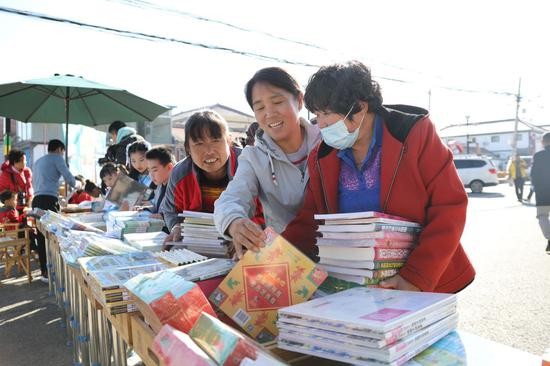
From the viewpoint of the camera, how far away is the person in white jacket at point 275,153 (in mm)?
1734

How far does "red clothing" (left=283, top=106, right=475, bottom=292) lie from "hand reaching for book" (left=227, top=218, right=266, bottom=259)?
16.9 inches

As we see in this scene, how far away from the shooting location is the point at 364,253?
1.24 m

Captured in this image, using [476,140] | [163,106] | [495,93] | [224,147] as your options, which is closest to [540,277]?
[224,147]

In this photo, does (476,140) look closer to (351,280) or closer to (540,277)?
(540,277)

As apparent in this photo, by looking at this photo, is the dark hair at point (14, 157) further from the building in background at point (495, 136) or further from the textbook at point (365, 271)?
the building in background at point (495, 136)

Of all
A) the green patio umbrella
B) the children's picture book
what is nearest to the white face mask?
the children's picture book

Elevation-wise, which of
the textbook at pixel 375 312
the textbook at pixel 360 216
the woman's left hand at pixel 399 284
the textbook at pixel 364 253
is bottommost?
the woman's left hand at pixel 399 284

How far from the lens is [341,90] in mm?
1366

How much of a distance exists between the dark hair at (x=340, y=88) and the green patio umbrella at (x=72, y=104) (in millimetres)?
4301

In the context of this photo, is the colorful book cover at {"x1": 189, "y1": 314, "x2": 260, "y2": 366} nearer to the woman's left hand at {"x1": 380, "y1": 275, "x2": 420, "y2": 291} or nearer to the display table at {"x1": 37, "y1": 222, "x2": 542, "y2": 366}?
the display table at {"x1": 37, "y1": 222, "x2": 542, "y2": 366}

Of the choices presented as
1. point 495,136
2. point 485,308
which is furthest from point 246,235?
point 495,136

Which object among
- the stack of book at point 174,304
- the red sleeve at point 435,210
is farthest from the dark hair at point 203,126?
the stack of book at point 174,304

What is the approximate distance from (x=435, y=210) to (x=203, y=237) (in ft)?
3.73

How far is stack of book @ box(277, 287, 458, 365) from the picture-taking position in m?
0.84
